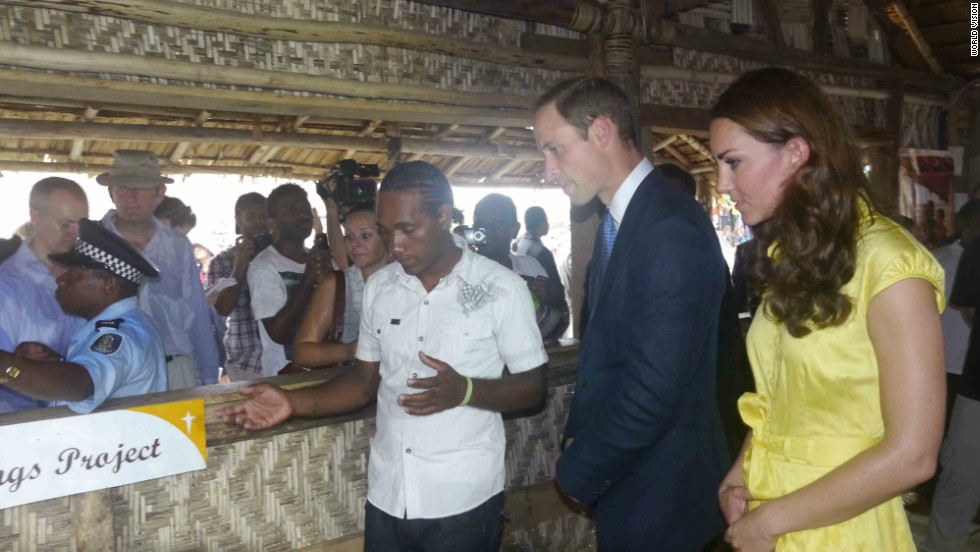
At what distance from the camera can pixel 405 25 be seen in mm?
2963

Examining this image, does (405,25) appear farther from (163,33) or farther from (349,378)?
(349,378)

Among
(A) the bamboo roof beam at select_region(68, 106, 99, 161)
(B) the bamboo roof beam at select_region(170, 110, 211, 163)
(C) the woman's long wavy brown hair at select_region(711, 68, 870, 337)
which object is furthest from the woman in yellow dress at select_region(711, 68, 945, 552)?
(A) the bamboo roof beam at select_region(68, 106, 99, 161)

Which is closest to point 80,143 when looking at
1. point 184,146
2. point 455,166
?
point 184,146

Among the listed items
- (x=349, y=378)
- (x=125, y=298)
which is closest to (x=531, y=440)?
(x=349, y=378)

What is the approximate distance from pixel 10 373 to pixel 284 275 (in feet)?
5.58

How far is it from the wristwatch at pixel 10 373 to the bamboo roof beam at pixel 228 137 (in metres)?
5.54

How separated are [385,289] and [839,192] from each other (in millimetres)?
1337

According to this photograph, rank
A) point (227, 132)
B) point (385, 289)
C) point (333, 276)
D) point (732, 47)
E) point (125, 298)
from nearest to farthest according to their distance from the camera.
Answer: point (385, 289) → point (125, 298) → point (333, 276) → point (732, 47) → point (227, 132)

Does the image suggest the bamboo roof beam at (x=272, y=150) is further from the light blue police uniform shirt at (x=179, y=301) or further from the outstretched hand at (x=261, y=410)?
the outstretched hand at (x=261, y=410)

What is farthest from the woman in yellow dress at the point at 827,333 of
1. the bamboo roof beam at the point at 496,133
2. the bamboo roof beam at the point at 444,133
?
the bamboo roof beam at the point at 496,133

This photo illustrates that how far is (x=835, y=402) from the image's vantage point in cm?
131

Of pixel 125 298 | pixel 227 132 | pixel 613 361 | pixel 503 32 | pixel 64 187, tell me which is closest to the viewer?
pixel 613 361

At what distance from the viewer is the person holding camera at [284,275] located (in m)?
3.30

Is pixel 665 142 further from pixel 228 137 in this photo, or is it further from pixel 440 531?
pixel 440 531
